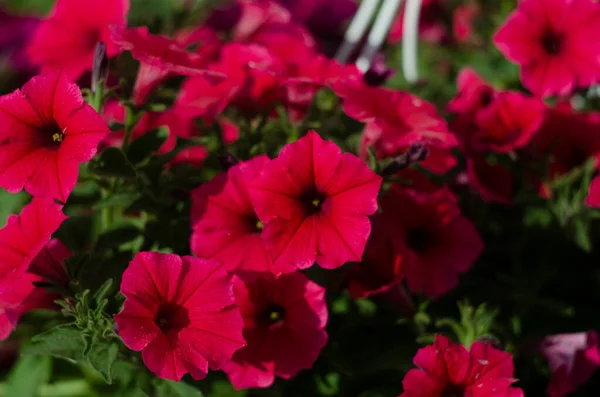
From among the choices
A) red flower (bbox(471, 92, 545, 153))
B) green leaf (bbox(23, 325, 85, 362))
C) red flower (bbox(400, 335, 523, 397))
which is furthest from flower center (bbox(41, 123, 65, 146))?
red flower (bbox(471, 92, 545, 153))

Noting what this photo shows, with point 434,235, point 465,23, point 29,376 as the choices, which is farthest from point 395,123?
point 465,23

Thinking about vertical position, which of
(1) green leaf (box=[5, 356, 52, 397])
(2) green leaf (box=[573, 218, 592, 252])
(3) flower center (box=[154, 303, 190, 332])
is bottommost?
(1) green leaf (box=[5, 356, 52, 397])

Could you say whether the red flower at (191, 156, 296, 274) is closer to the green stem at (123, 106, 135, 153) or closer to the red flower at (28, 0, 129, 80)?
the green stem at (123, 106, 135, 153)

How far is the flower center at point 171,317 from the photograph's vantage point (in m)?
→ 0.76

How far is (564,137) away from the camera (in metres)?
1.15

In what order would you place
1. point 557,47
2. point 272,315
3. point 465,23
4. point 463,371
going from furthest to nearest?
point 465,23 < point 557,47 < point 272,315 < point 463,371

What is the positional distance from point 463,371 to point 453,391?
0.14ft

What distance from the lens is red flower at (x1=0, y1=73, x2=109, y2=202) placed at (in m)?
0.74

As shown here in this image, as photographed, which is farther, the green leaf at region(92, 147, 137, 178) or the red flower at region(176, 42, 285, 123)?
the red flower at region(176, 42, 285, 123)

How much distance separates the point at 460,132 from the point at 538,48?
7.6 inches

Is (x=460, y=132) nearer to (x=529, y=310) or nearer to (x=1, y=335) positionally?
(x=529, y=310)

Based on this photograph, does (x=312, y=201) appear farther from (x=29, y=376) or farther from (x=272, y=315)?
(x=29, y=376)

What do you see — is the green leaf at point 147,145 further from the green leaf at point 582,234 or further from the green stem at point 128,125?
the green leaf at point 582,234

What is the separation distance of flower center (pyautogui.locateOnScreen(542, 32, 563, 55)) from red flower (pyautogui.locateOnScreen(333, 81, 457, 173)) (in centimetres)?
29
